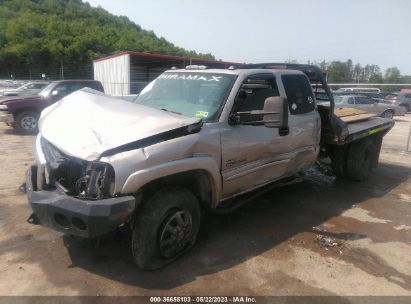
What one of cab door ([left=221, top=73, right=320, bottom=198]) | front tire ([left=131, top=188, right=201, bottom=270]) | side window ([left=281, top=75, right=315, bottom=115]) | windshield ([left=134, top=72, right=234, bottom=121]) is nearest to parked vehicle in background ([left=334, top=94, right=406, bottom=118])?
side window ([left=281, top=75, right=315, bottom=115])

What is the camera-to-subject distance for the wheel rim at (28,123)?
37.8 ft

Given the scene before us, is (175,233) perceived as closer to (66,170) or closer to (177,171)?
(177,171)

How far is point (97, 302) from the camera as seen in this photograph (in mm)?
3061

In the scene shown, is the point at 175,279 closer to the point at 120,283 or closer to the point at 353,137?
the point at 120,283

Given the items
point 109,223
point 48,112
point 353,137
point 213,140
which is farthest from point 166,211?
point 353,137

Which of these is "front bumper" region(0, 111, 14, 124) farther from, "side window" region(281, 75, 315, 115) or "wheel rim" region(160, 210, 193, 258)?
"wheel rim" region(160, 210, 193, 258)

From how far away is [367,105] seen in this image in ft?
60.8

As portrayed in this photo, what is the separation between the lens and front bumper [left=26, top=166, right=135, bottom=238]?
2.93m

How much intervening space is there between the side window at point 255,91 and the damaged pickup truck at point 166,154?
0.01 metres

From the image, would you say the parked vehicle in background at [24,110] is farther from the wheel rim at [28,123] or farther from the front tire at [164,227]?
the front tire at [164,227]

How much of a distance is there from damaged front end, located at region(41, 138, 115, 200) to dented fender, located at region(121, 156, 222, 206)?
0.54 ft

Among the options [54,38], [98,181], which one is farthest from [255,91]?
[54,38]

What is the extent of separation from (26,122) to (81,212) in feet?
32.5

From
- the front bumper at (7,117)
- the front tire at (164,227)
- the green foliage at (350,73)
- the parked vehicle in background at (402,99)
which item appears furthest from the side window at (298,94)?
the green foliage at (350,73)
